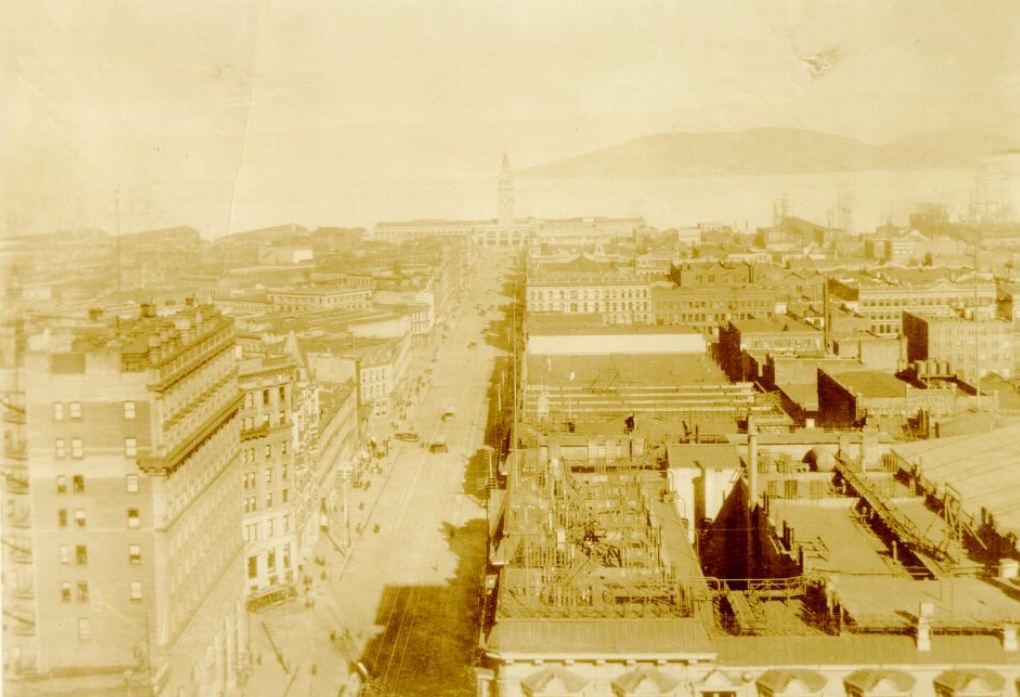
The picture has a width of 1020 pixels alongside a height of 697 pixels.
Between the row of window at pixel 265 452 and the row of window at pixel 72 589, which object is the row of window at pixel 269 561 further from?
the row of window at pixel 72 589

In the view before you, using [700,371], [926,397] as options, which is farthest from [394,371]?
[926,397]

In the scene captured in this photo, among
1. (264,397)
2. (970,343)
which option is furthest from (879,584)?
(970,343)

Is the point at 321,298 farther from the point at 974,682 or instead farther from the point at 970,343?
the point at 974,682

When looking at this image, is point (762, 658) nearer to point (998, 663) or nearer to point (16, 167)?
point (998, 663)

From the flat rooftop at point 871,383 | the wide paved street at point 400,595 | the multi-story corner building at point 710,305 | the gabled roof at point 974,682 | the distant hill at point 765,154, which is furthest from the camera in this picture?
the multi-story corner building at point 710,305

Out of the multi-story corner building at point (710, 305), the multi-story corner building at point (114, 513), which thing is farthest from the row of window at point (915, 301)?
the multi-story corner building at point (114, 513)
